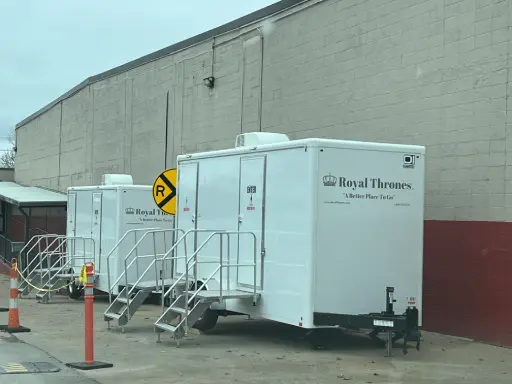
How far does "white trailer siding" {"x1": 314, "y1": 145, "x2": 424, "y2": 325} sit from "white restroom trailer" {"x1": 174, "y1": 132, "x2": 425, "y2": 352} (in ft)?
0.05

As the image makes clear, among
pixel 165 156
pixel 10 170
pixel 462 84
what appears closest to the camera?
pixel 462 84

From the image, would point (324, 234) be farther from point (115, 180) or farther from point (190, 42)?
point (190, 42)

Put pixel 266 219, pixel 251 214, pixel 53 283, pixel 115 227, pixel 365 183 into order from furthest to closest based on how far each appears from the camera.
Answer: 1. pixel 53 283
2. pixel 115 227
3. pixel 251 214
4. pixel 266 219
5. pixel 365 183

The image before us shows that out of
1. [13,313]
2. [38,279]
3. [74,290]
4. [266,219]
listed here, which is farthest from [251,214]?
[38,279]

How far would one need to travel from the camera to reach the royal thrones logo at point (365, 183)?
10297mm

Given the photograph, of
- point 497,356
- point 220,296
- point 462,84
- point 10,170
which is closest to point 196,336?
point 220,296

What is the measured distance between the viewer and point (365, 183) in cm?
1045

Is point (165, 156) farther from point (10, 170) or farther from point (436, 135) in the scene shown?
point (10, 170)

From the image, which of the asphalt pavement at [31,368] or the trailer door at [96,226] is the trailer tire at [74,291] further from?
the asphalt pavement at [31,368]

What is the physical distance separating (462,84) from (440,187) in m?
1.73

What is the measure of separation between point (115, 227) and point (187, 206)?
14.2ft

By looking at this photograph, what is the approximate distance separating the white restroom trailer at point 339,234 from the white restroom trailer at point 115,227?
5798mm

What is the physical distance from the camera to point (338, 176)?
10.3 meters

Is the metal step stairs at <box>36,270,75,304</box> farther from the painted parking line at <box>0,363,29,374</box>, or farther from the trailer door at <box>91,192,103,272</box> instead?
the painted parking line at <box>0,363,29,374</box>
